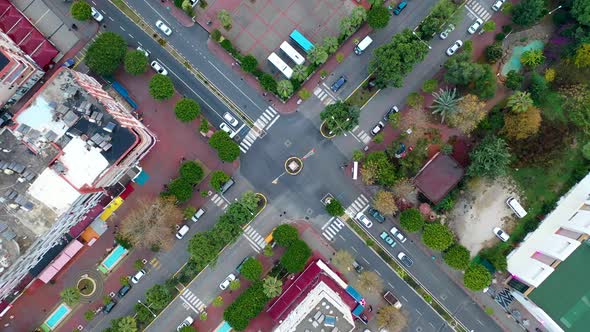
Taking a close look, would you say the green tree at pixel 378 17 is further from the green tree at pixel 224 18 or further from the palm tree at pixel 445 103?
the green tree at pixel 224 18

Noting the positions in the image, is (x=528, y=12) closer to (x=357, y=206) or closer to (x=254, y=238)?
(x=357, y=206)

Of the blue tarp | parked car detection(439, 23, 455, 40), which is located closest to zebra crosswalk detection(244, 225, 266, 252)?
the blue tarp

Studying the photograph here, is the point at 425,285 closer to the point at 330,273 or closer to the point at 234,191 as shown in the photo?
the point at 330,273

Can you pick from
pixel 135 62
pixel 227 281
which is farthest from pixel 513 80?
pixel 135 62

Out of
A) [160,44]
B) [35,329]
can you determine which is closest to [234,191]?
[160,44]

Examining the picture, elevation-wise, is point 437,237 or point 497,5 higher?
point 497,5

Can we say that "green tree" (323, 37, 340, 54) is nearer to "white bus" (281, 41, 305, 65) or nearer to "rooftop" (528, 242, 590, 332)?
"white bus" (281, 41, 305, 65)
